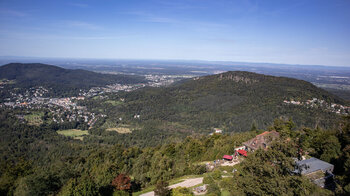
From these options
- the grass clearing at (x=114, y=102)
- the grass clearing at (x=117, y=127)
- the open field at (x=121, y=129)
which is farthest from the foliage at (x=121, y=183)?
the grass clearing at (x=114, y=102)

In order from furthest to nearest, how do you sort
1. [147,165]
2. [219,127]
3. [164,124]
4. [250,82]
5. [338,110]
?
1. [250,82]
2. [164,124]
3. [219,127]
4. [338,110]
5. [147,165]

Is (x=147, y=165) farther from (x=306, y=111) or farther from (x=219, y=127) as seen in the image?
(x=306, y=111)

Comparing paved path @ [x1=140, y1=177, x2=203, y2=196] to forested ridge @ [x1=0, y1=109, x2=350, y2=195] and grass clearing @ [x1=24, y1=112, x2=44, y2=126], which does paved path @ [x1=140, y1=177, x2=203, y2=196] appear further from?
grass clearing @ [x1=24, y1=112, x2=44, y2=126]

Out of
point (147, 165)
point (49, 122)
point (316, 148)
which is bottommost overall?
point (49, 122)

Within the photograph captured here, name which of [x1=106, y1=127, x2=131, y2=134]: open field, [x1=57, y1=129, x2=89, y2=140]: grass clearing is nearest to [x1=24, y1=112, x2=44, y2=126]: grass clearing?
[x1=57, y1=129, x2=89, y2=140]: grass clearing

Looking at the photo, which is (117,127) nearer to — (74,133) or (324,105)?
(74,133)

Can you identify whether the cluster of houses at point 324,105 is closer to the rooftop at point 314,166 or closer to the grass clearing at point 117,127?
the rooftop at point 314,166

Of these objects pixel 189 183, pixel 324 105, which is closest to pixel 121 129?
pixel 189 183

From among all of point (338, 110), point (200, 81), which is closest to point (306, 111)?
point (338, 110)
